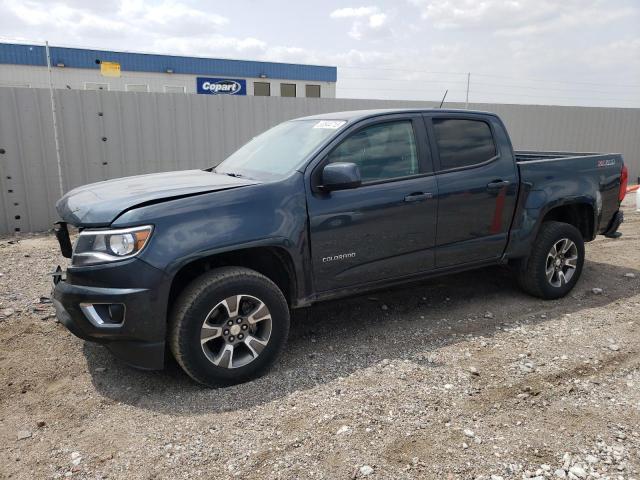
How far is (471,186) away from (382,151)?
0.87 m

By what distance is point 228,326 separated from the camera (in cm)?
332

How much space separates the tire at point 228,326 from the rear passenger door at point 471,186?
1.61 meters

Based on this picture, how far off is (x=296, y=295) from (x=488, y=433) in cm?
152

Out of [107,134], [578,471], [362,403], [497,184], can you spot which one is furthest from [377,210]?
[107,134]

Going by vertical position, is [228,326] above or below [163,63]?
below

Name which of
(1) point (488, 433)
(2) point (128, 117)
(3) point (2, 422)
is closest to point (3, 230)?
(2) point (128, 117)

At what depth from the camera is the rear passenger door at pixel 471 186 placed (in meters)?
4.24

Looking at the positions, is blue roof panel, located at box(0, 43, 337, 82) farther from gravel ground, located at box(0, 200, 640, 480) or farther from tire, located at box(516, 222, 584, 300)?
tire, located at box(516, 222, 584, 300)

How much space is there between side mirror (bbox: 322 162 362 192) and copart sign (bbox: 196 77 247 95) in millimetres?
22744

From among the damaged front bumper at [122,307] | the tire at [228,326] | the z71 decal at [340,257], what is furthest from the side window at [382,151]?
the damaged front bumper at [122,307]

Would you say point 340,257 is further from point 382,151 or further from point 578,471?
point 578,471

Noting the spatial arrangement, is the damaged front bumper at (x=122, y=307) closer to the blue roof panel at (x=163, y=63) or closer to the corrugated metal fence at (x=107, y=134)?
the corrugated metal fence at (x=107, y=134)

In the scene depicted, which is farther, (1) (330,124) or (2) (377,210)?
(1) (330,124)

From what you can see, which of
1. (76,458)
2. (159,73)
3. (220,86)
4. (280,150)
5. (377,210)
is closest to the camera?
(76,458)
